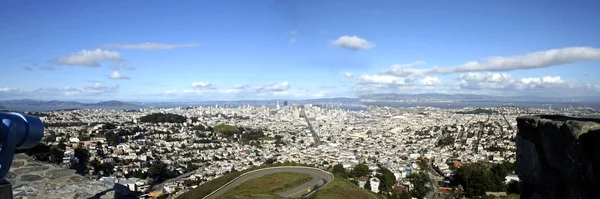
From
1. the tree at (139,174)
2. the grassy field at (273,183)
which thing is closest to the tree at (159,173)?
the tree at (139,174)

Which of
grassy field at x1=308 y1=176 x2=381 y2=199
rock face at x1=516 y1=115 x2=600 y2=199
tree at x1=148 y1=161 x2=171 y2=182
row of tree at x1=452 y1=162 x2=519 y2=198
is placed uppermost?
rock face at x1=516 y1=115 x2=600 y2=199

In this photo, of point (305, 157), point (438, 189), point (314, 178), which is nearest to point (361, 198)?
point (314, 178)

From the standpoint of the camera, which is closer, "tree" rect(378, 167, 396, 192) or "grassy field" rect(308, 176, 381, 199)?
"grassy field" rect(308, 176, 381, 199)

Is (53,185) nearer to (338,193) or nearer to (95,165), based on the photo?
(338,193)

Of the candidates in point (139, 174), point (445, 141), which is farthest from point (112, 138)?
point (445, 141)

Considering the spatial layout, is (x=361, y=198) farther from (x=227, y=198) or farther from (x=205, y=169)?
(x=205, y=169)

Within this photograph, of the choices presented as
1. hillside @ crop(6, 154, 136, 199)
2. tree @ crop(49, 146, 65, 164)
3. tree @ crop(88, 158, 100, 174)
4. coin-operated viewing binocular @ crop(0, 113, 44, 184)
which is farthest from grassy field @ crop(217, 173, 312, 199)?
tree @ crop(49, 146, 65, 164)

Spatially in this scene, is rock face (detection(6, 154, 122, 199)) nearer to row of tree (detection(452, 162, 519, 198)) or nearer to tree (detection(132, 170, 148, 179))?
row of tree (detection(452, 162, 519, 198))

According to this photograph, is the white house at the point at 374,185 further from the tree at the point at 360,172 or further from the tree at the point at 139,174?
the tree at the point at 139,174
